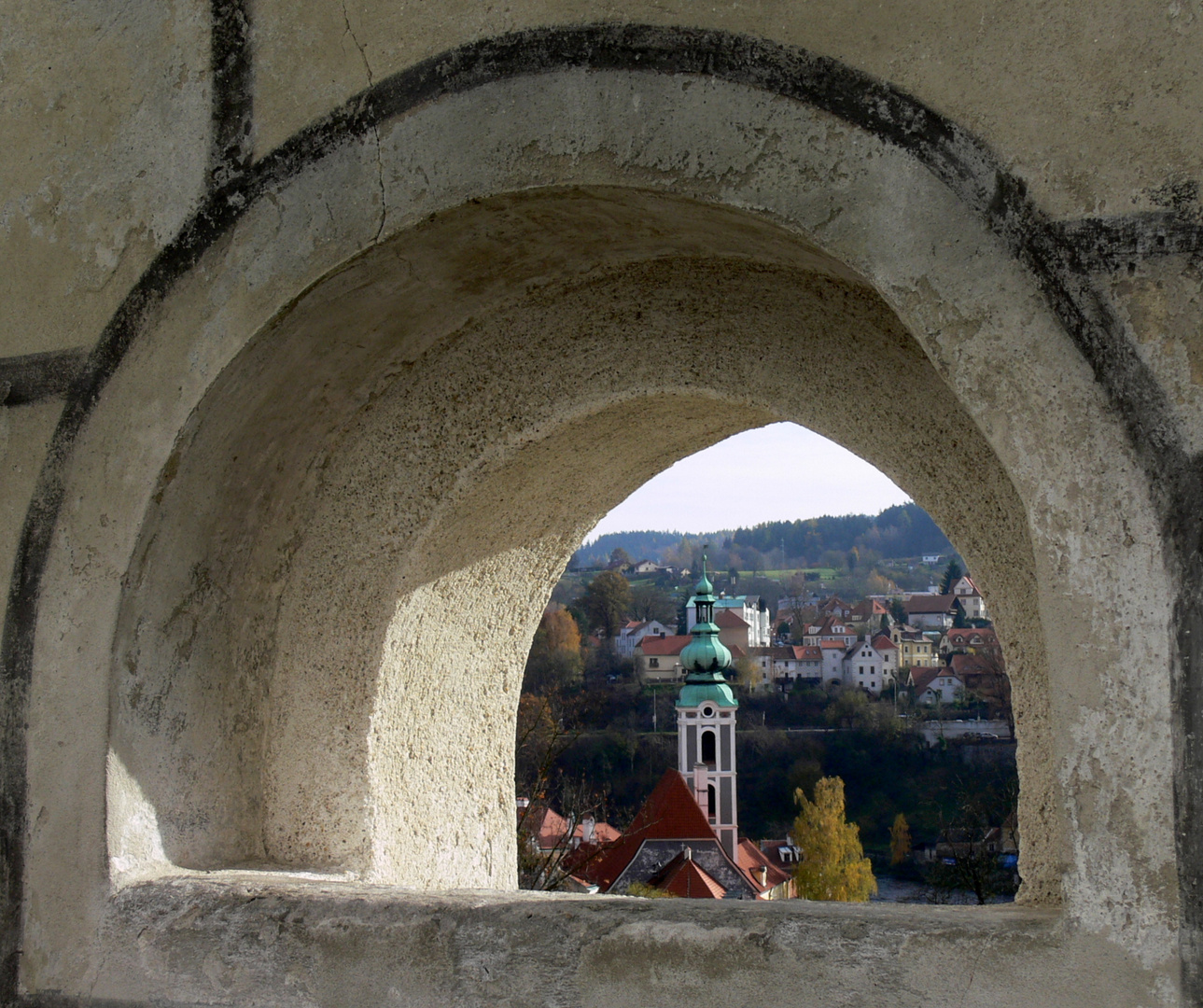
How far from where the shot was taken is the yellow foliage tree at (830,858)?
85.1 feet

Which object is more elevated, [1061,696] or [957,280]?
[957,280]

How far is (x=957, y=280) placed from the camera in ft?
5.65

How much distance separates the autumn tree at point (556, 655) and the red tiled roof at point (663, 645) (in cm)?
524

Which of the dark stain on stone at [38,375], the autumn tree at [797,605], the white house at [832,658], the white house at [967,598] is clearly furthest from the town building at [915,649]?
the dark stain on stone at [38,375]

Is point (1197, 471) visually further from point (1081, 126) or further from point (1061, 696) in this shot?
point (1081, 126)

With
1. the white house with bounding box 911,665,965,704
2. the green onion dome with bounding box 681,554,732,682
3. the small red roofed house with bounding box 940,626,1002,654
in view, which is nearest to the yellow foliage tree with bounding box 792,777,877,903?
the green onion dome with bounding box 681,554,732,682

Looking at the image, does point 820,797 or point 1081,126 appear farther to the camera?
point 820,797

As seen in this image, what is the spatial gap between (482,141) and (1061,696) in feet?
4.04

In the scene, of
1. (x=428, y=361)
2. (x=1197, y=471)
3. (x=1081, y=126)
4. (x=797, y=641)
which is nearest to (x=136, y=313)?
(x=428, y=361)

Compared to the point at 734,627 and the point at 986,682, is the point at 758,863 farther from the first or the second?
the point at 734,627

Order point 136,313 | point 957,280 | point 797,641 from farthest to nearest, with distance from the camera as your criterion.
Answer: point 797,641, point 136,313, point 957,280

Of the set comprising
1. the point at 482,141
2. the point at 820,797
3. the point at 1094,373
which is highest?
Result: the point at 482,141


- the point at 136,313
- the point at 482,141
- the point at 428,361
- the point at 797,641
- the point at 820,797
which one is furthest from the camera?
the point at 797,641

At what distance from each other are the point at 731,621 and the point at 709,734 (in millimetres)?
29102
